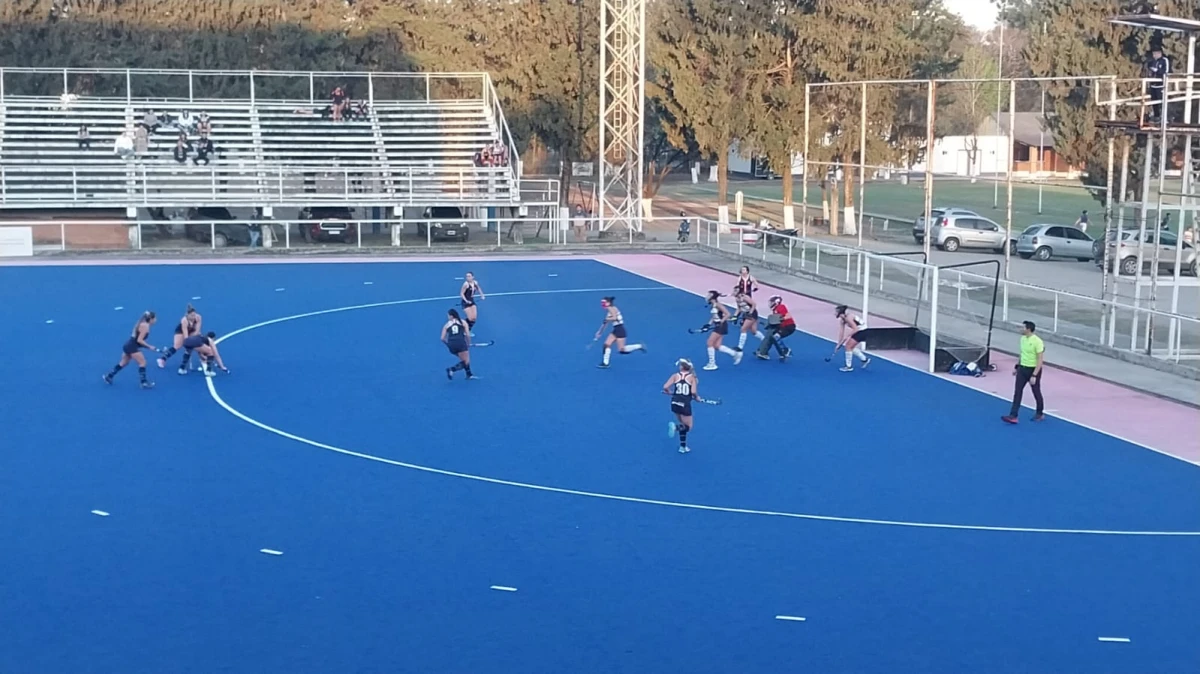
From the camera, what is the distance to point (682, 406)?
57.8 ft

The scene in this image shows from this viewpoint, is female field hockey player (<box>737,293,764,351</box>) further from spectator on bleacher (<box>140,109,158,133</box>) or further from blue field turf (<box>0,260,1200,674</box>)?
spectator on bleacher (<box>140,109,158,133</box>)

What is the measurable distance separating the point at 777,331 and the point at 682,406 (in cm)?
809

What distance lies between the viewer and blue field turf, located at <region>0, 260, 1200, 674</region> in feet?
37.3

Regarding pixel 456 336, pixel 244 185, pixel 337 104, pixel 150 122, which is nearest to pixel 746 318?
pixel 456 336

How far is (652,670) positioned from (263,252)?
3486cm

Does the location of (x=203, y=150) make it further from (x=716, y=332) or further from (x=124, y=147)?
(x=716, y=332)

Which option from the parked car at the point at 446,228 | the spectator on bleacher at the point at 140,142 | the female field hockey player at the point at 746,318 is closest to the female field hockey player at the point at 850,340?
the female field hockey player at the point at 746,318

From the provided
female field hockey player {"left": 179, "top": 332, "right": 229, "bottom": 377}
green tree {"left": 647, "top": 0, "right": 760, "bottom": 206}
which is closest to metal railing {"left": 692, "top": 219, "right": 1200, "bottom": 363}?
green tree {"left": 647, "top": 0, "right": 760, "bottom": 206}

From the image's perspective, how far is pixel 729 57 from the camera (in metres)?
51.2

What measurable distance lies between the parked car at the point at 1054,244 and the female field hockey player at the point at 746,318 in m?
23.5

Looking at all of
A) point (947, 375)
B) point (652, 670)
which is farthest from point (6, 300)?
point (652, 670)

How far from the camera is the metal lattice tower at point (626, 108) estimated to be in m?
46.3

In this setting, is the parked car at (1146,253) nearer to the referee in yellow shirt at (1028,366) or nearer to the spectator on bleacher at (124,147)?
the referee in yellow shirt at (1028,366)

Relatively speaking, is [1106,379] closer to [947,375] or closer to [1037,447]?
[947,375]
